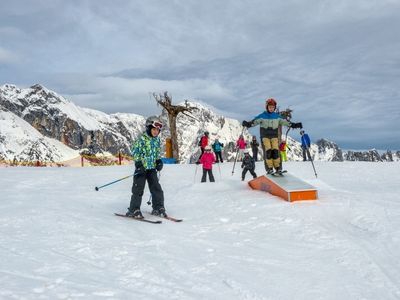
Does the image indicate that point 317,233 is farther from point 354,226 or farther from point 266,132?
point 266,132

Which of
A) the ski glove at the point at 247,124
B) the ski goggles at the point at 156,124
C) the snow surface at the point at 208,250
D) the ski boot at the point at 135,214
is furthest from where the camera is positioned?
the ski glove at the point at 247,124

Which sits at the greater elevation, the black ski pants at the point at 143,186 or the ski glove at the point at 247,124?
the ski glove at the point at 247,124

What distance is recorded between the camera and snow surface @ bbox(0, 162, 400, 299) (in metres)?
3.66

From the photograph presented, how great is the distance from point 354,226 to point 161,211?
3.56m

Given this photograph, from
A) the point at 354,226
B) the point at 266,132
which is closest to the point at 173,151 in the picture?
the point at 266,132

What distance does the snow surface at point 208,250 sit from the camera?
3.66 meters

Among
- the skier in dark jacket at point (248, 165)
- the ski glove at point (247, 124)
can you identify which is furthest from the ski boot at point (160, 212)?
the skier in dark jacket at point (248, 165)

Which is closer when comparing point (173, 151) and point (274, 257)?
point (274, 257)

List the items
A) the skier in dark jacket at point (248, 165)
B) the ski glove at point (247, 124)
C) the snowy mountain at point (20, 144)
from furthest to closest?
the snowy mountain at point (20, 144) < the skier in dark jacket at point (248, 165) < the ski glove at point (247, 124)

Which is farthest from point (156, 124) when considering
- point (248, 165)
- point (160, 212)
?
point (248, 165)

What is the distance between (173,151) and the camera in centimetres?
3162

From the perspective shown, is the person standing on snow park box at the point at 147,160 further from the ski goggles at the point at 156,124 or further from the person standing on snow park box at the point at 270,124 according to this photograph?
the person standing on snow park box at the point at 270,124

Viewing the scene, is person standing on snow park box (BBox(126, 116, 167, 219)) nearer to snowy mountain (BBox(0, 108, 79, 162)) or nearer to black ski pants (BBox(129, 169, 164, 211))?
black ski pants (BBox(129, 169, 164, 211))

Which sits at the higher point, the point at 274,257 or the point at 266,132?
the point at 266,132
